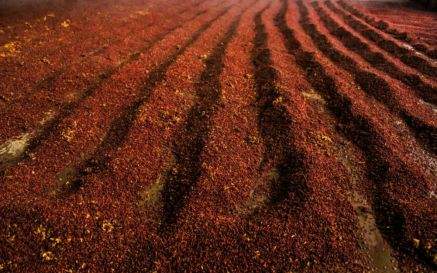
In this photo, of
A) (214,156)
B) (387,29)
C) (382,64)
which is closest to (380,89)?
(382,64)

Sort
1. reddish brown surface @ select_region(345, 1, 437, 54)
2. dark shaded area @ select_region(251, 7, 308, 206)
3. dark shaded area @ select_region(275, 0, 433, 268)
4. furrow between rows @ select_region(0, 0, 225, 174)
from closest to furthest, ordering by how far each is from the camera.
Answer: dark shaded area @ select_region(275, 0, 433, 268) < dark shaded area @ select_region(251, 7, 308, 206) < furrow between rows @ select_region(0, 0, 225, 174) < reddish brown surface @ select_region(345, 1, 437, 54)

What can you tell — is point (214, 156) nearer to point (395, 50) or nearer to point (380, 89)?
point (380, 89)

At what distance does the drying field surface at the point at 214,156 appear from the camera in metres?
5.95

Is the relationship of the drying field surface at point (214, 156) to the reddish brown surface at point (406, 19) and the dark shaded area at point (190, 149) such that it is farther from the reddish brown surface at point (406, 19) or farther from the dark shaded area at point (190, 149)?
the reddish brown surface at point (406, 19)

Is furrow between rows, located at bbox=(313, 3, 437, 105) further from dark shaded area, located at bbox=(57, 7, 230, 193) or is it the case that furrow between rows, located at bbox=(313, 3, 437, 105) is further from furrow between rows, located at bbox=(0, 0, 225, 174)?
furrow between rows, located at bbox=(0, 0, 225, 174)

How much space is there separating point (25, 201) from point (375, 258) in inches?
249

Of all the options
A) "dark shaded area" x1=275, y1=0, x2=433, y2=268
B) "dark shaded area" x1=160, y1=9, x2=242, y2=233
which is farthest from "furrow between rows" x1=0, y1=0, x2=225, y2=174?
"dark shaded area" x1=275, y1=0, x2=433, y2=268

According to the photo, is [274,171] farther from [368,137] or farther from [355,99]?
[355,99]

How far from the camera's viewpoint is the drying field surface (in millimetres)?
5945

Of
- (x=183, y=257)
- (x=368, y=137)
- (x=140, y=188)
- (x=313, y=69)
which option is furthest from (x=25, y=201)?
(x=313, y=69)

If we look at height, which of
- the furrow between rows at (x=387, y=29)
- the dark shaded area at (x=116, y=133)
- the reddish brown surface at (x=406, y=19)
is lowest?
the reddish brown surface at (x=406, y=19)

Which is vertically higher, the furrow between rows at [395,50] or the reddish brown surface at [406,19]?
the furrow between rows at [395,50]

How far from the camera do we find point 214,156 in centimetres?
802

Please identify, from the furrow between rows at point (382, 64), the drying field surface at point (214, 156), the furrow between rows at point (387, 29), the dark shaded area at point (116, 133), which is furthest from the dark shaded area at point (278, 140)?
the furrow between rows at point (387, 29)
